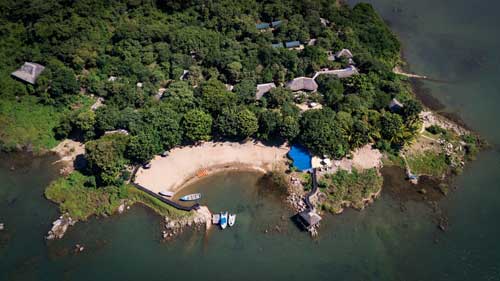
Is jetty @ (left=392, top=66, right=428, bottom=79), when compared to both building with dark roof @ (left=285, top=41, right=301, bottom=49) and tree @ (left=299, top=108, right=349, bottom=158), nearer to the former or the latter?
building with dark roof @ (left=285, top=41, right=301, bottom=49)

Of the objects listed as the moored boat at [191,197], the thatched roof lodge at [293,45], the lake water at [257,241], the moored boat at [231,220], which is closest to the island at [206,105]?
the thatched roof lodge at [293,45]

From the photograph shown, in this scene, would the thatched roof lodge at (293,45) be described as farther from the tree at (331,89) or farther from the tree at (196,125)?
the tree at (196,125)

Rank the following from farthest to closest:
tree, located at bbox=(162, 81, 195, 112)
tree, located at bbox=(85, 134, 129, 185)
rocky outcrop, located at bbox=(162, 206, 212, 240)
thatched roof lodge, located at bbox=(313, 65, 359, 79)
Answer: thatched roof lodge, located at bbox=(313, 65, 359, 79)
tree, located at bbox=(162, 81, 195, 112)
tree, located at bbox=(85, 134, 129, 185)
rocky outcrop, located at bbox=(162, 206, 212, 240)

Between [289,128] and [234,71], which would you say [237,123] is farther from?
[234,71]

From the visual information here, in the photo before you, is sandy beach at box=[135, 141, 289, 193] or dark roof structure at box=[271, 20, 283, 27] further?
dark roof structure at box=[271, 20, 283, 27]

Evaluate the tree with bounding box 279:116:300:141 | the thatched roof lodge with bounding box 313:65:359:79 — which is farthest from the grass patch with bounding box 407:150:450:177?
the thatched roof lodge with bounding box 313:65:359:79

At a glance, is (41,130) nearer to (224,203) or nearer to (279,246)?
(224,203)

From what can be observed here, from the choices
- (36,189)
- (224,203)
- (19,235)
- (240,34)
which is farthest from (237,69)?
(19,235)
